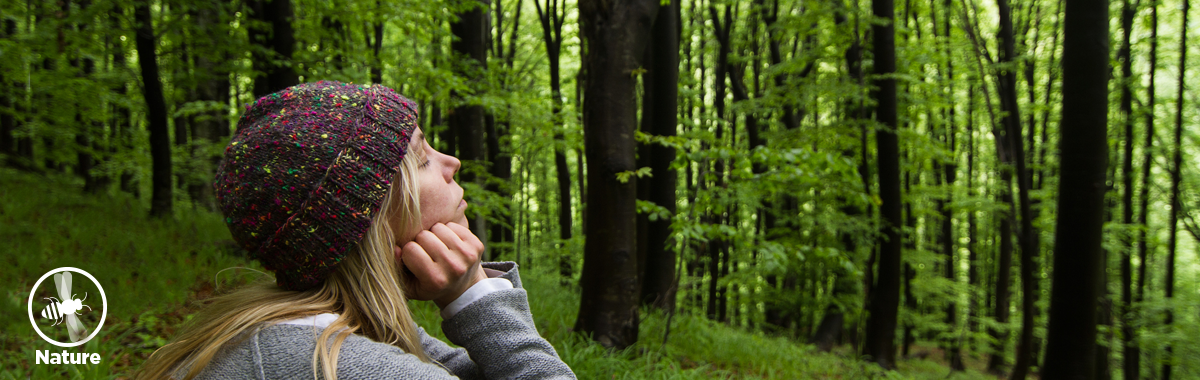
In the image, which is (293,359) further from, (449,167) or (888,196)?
(888,196)

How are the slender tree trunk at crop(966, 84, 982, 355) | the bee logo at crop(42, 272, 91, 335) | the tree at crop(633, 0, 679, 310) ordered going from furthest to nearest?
1. the slender tree trunk at crop(966, 84, 982, 355)
2. the tree at crop(633, 0, 679, 310)
3. the bee logo at crop(42, 272, 91, 335)

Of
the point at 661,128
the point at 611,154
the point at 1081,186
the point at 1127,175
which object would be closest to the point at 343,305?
the point at 611,154

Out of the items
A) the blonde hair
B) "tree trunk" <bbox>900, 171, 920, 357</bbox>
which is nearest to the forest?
"tree trunk" <bbox>900, 171, 920, 357</bbox>

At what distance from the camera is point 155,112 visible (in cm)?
696

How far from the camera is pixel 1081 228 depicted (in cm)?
455

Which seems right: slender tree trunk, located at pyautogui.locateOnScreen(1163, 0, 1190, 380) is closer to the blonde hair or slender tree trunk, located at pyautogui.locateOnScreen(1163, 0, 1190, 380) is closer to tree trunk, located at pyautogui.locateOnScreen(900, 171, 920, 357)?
tree trunk, located at pyautogui.locateOnScreen(900, 171, 920, 357)

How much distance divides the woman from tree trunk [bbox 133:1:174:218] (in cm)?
715

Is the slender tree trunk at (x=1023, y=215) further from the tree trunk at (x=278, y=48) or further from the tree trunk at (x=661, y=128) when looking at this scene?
the tree trunk at (x=278, y=48)

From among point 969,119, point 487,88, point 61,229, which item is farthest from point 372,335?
point 969,119

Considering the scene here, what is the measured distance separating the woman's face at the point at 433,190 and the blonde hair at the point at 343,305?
0.09 ft

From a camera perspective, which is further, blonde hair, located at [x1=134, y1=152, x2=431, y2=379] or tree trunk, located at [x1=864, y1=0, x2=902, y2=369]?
tree trunk, located at [x1=864, y1=0, x2=902, y2=369]

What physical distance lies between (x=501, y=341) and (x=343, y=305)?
1.11 ft

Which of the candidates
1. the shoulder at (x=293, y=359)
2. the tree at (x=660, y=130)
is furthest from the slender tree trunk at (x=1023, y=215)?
the shoulder at (x=293, y=359)

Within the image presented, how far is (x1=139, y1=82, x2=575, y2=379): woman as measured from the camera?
94cm
